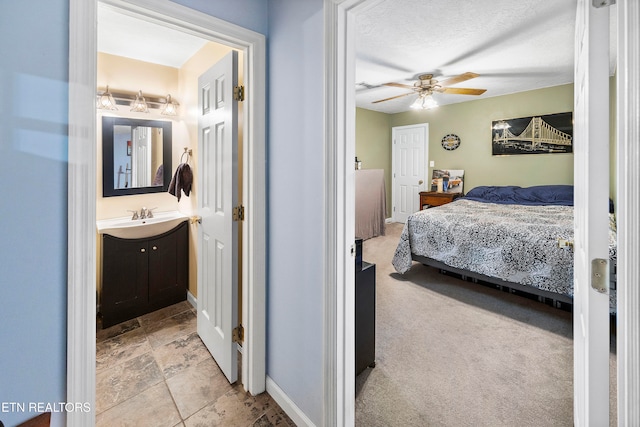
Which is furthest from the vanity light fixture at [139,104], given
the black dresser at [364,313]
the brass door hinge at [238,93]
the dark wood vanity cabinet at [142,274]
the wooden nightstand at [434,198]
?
the wooden nightstand at [434,198]

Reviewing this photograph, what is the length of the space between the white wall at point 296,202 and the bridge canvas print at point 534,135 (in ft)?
16.7

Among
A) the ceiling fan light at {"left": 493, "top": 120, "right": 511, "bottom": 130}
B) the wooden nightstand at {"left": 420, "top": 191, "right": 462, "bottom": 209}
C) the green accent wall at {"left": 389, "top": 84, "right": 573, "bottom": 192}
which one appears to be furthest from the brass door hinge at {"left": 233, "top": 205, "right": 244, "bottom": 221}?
the ceiling fan light at {"left": 493, "top": 120, "right": 511, "bottom": 130}

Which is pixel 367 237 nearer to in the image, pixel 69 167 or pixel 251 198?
pixel 251 198

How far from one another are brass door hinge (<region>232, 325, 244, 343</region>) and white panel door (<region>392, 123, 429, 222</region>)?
5463mm

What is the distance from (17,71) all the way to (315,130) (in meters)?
1.10

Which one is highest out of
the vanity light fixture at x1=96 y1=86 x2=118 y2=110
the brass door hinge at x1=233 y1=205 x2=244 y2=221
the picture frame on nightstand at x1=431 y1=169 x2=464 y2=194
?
the vanity light fixture at x1=96 y1=86 x2=118 y2=110

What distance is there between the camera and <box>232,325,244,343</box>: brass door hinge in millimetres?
1944

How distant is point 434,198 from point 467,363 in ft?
14.2

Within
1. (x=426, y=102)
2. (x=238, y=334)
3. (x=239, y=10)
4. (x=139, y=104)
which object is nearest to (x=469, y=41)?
(x=426, y=102)

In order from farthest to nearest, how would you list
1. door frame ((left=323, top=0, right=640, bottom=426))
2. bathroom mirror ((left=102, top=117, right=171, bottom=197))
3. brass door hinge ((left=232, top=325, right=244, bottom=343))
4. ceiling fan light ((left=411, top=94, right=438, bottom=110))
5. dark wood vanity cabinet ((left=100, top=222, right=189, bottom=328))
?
ceiling fan light ((left=411, top=94, right=438, bottom=110)) → bathroom mirror ((left=102, top=117, right=171, bottom=197)) → dark wood vanity cabinet ((left=100, top=222, right=189, bottom=328)) → brass door hinge ((left=232, top=325, right=244, bottom=343)) → door frame ((left=323, top=0, right=640, bottom=426))

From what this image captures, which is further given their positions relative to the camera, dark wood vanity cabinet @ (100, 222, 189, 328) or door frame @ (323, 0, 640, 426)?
dark wood vanity cabinet @ (100, 222, 189, 328)

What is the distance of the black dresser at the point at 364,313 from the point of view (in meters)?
1.92

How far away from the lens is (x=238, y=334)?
1974mm

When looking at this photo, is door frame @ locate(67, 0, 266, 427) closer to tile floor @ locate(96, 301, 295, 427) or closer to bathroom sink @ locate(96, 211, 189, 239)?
tile floor @ locate(96, 301, 295, 427)
